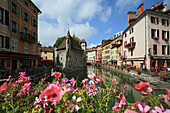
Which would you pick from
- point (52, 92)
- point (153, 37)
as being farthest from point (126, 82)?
point (52, 92)

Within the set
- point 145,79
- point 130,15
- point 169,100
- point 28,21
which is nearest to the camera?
point 169,100

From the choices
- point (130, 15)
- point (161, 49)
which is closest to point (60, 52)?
point (130, 15)

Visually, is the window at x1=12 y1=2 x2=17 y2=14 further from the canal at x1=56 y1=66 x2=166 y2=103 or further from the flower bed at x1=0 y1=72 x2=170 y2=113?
the flower bed at x1=0 y1=72 x2=170 y2=113

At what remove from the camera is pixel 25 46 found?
44.7 ft

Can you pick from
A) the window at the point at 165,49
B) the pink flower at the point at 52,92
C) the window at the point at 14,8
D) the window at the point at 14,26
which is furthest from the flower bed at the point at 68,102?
the window at the point at 165,49

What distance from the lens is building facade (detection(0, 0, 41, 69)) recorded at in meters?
9.93

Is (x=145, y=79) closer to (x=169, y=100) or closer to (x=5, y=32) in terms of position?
(x=169, y=100)

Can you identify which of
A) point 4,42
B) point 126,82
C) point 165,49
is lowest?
point 126,82

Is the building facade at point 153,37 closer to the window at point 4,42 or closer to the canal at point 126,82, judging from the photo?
the canal at point 126,82

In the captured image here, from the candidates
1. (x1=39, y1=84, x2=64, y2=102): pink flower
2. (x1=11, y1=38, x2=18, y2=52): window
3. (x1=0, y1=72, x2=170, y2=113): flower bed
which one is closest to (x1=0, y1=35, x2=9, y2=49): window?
(x1=11, y1=38, x2=18, y2=52): window

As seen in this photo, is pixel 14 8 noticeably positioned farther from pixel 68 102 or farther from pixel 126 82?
pixel 126 82

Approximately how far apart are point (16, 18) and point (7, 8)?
1528 millimetres

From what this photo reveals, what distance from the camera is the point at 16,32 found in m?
11.9

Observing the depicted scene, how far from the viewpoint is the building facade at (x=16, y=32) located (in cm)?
993
